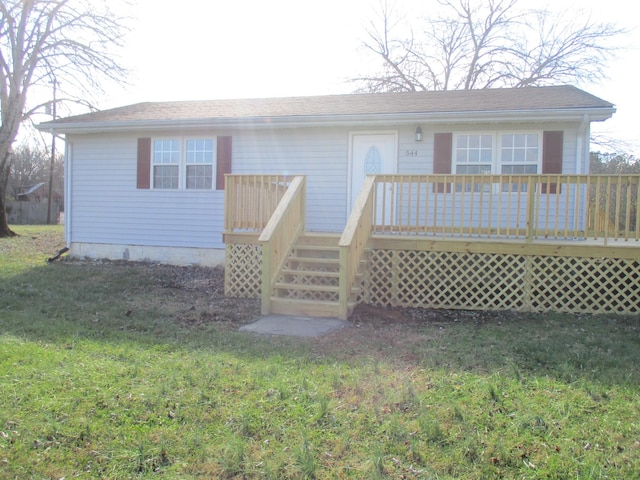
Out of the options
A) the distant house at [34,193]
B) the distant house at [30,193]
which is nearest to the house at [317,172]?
the distant house at [34,193]

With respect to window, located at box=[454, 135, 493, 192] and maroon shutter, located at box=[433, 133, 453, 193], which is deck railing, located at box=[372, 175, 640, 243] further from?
maroon shutter, located at box=[433, 133, 453, 193]

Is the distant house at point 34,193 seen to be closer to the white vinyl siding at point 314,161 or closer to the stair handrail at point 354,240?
the white vinyl siding at point 314,161

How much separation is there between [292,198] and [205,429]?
463 cm

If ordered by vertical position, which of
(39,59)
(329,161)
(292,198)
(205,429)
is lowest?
(205,429)

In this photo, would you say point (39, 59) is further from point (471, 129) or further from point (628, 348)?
point (628, 348)

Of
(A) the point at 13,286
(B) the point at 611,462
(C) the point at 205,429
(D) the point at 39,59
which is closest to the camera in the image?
(B) the point at 611,462

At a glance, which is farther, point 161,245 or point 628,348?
point 161,245

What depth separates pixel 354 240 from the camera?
21.9 feet

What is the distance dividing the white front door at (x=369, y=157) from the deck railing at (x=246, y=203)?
2196 mm

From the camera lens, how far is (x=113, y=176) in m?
11.4

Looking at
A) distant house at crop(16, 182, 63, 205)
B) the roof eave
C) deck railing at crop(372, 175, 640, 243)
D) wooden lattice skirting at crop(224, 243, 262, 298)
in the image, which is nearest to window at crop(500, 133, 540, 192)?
the roof eave

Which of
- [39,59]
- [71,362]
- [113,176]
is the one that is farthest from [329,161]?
[39,59]

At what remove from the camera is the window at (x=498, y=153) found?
29.3ft

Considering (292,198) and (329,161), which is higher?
(329,161)
